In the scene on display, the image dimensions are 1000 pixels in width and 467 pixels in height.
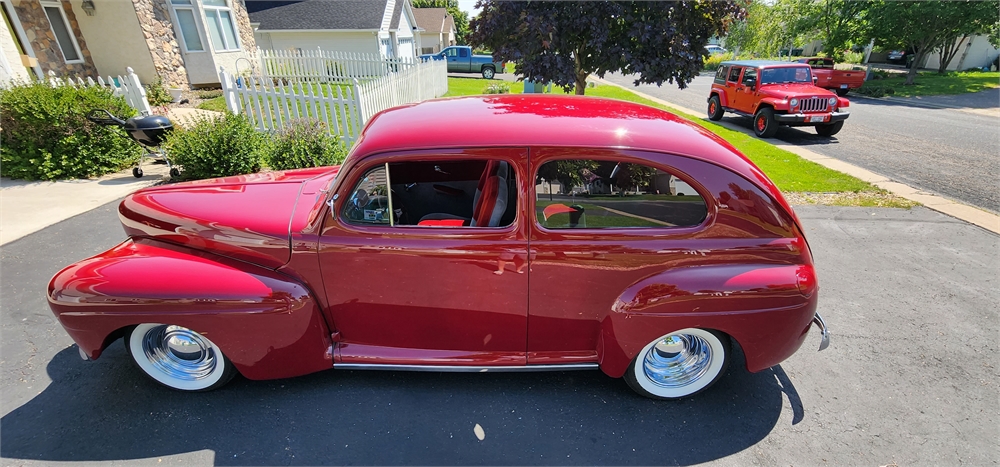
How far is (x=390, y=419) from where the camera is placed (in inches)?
98.5

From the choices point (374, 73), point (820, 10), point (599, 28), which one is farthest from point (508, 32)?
point (820, 10)

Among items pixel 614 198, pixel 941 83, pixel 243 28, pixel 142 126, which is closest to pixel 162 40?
pixel 243 28

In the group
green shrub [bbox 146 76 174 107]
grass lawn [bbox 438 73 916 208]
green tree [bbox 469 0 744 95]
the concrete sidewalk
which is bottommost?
grass lawn [bbox 438 73 916 208]

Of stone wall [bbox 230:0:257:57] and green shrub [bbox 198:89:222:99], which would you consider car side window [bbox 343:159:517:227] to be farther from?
stone wall [bbox 230:0:257:57]

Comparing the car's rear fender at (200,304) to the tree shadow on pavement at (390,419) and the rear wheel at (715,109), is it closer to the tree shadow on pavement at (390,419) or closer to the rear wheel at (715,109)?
the tree shadow on pavement at (390,419)

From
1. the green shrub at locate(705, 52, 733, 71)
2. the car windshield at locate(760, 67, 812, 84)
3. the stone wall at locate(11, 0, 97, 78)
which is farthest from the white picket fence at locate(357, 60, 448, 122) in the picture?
the green shrub at locate(705, 52, 733, 71)

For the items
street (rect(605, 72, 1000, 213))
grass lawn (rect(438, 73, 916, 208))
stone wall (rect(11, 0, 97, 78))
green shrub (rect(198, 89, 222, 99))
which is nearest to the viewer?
A: grass lawn (rect(438, 73, 916, 208))

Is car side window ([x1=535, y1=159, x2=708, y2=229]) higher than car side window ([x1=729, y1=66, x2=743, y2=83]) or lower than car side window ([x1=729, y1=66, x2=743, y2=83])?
higher

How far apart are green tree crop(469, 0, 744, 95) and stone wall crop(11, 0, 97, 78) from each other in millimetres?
10184

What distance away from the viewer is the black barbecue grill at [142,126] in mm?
6035

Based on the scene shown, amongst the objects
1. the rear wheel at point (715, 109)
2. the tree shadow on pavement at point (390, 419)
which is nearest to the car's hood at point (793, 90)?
the rear wheel at point (715, 109)

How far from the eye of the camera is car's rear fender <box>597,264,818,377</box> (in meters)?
2.33

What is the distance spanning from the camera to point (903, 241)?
16.1ft

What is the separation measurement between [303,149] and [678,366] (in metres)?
5.02
